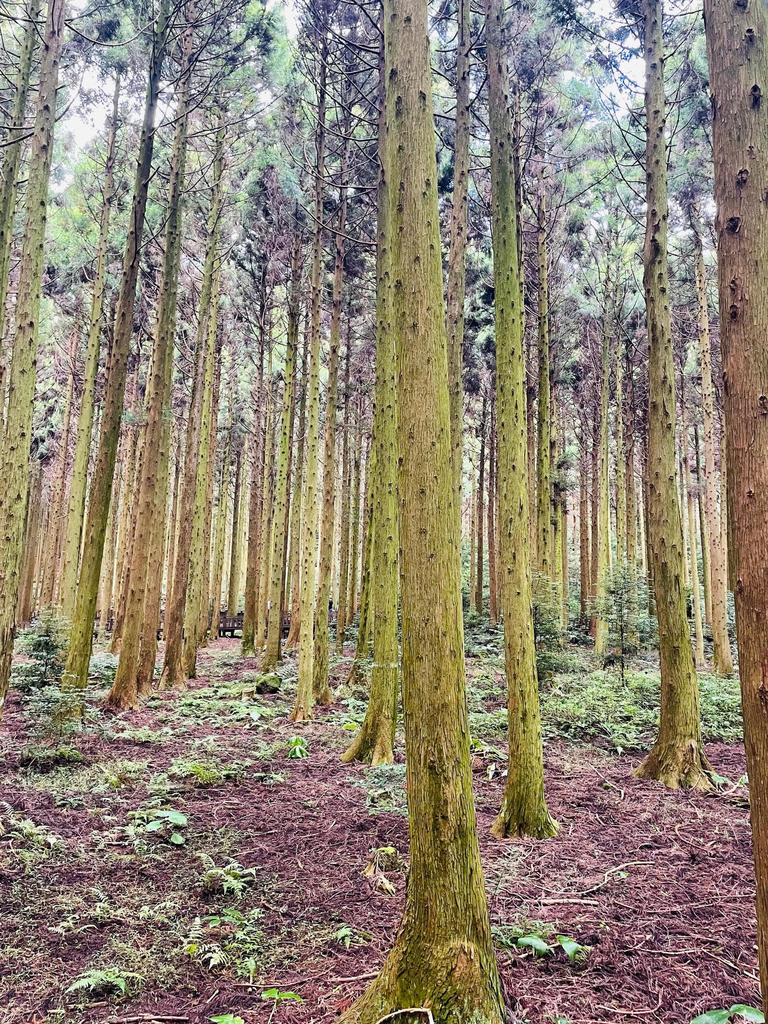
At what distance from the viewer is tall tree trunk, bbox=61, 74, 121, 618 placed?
40.2 feet

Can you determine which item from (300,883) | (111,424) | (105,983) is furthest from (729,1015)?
(111,424)

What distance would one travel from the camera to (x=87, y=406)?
12516mm

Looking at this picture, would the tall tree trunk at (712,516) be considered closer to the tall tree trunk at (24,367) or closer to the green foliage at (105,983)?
the tall tree trunk at (24,367)

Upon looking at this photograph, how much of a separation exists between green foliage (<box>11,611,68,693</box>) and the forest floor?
113 centimetres

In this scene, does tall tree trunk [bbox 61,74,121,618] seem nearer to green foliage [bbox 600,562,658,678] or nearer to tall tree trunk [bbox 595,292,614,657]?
green foliage [bbox 600,562,658,678]

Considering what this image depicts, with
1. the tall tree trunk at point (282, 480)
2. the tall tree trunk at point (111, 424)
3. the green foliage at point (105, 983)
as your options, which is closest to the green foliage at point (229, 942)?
the green foliage at point (105, 983)

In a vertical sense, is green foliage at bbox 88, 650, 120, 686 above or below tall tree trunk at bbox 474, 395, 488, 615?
below

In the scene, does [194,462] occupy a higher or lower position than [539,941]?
higher

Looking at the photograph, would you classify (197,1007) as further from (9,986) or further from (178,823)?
(178,823)

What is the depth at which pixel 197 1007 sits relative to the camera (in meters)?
2.59

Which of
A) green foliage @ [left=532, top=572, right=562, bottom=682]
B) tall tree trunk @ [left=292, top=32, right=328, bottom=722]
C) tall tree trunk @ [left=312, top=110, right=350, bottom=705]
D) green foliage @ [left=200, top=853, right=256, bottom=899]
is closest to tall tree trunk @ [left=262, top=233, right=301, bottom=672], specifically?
tall tree trunk @ [left=312, top=110, right=350, bottom=705]

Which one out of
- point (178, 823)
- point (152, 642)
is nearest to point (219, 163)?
point (152, 642)

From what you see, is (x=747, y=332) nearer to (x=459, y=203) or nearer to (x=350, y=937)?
(x=350, y=937)

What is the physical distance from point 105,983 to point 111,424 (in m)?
6.94
